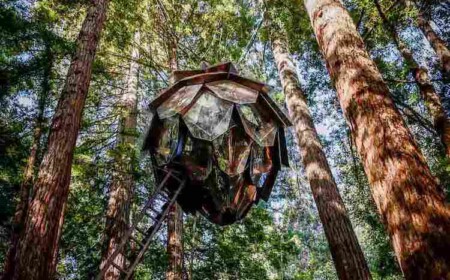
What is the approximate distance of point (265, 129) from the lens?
3.75 meters

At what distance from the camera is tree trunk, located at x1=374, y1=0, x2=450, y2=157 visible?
7543 millimetres

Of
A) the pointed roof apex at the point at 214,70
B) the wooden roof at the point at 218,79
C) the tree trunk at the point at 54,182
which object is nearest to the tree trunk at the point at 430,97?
the wooden roof at the point at 218,79

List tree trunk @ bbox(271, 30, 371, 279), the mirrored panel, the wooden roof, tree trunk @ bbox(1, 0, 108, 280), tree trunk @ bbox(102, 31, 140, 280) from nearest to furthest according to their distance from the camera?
tree trunk @ bbox(1, 0, 108, 280) → the mirrored panel → the wooden roof → tree trunk @ bbox(271, 30, 371, 279) → tree trunk @ bbox(102, 31, 140, 280)

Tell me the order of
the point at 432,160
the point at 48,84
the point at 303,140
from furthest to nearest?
the point at 432,160 → the point at 48,84 → the point at 303,140

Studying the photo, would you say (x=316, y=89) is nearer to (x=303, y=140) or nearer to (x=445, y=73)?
(x=445, y=73)

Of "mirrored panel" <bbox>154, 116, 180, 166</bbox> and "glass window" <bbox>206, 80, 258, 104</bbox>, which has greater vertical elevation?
"glass window" <bbox>206, 80, 258, 104</bbox>

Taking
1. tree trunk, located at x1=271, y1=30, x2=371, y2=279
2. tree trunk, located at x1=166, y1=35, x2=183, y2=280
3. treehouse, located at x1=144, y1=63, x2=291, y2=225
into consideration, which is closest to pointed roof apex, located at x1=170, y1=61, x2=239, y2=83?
treehouse, located at x1=144, y1=63, x2=291, y2=225

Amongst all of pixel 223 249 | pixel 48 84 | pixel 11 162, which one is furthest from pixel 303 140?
pixel 11 162

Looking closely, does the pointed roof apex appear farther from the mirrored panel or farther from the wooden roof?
the mirrored panel

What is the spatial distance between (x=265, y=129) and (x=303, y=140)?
2.81 m

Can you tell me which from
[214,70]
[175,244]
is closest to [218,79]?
[214,70]

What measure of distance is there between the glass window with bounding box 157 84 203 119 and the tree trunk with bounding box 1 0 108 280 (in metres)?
1.44

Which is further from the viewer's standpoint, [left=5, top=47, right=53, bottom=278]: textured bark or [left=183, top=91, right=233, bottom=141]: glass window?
[left=5, top=47, right=53, bottom=278]: textured bark

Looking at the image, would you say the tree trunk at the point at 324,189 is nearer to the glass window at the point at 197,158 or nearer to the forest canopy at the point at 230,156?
the forest canopy at the point at 230,156
